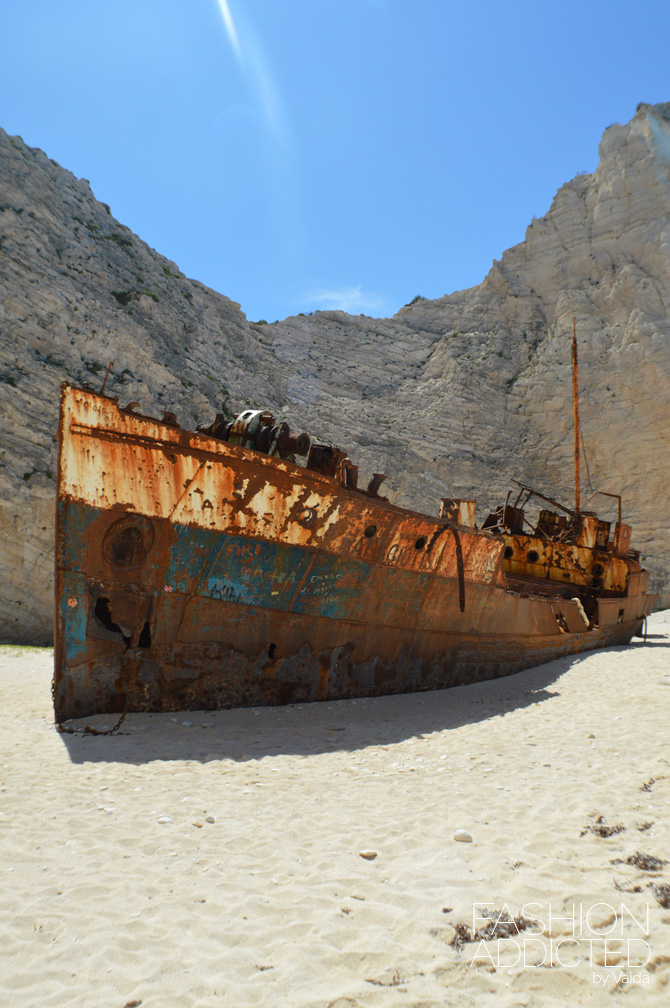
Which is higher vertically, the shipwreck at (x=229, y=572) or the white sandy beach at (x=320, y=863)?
the shipwreck at (x=229, y=572)

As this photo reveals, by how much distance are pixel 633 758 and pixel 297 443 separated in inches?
169

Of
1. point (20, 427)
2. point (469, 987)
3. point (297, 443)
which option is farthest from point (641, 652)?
point (20, 427)

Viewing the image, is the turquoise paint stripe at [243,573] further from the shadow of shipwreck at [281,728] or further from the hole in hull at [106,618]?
the shadow of shipwreck at [281,728]

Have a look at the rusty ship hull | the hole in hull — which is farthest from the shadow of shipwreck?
the hole in hull

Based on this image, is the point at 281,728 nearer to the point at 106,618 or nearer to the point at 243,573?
the point at 243,573

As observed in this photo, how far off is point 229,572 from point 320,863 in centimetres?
325

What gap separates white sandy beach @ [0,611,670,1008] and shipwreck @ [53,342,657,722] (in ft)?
1.97

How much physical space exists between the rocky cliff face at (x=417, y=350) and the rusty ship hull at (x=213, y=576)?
468 inches

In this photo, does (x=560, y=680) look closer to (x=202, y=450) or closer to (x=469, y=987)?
(x=202, y=450)

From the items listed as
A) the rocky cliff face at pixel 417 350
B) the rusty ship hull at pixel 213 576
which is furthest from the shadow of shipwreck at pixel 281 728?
the rocky cliff face at pixel 417 350

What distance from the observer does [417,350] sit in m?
34.6

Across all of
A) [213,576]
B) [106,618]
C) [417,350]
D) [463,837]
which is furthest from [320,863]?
[417,350]

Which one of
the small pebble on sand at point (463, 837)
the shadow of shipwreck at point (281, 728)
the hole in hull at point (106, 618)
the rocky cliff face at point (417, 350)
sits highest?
the rocky cliff face at point (417, 350)

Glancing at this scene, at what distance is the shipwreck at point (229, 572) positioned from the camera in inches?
204
